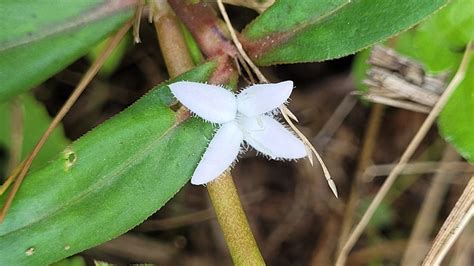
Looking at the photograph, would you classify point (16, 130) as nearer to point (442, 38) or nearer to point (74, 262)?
point (74, 262)

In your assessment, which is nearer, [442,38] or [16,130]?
[442,38]

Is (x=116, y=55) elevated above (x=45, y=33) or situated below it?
below

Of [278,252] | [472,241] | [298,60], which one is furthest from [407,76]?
[278,252]

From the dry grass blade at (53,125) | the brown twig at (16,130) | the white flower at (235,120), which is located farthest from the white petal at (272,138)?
the brown twig at (16,130)

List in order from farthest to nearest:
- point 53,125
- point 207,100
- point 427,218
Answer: point 427,218 → point 53,125 → point 207,100

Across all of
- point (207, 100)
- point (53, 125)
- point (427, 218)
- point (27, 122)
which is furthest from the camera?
point (427, 218)

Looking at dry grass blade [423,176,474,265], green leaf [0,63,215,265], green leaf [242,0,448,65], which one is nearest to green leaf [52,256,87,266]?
green leaf [0,63,215,265]

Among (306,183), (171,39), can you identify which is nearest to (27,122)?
(171,39)
